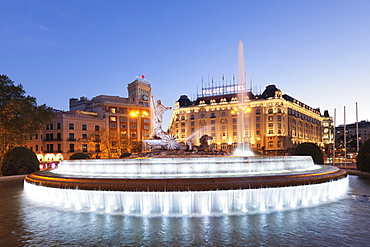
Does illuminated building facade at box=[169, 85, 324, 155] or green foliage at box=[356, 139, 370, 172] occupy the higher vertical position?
illuminated building facade at box=[169, 85, 324, 155]

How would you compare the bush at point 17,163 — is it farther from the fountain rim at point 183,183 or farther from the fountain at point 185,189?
the fountain rim at point 183,183

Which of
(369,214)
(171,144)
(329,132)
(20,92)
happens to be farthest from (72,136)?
(329,132)

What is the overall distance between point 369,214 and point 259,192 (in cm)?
407

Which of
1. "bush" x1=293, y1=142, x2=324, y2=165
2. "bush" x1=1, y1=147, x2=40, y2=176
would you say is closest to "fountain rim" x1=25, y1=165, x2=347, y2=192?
"bush" x1=1, y1=147, x2=40, y2=176

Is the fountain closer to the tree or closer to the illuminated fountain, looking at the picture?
the illuminated fountain

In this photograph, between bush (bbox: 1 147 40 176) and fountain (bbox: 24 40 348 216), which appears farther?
bush (bbox: 1 147 40 176)

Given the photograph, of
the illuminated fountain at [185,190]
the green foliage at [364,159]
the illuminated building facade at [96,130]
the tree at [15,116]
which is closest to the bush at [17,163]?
the tree at [15,116]

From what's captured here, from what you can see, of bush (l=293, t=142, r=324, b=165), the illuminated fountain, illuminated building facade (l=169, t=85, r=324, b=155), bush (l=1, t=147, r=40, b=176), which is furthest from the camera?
illuminated building facade (l=169, t=85, r=324, b=155)

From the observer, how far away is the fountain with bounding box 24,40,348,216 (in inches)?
377

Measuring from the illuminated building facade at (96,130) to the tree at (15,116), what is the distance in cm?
1774

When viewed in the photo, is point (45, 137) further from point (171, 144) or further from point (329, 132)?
point (329, 132)

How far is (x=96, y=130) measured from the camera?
66562mm

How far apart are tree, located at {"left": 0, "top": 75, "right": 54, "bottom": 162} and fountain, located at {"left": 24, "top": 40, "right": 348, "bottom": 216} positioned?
19.6 meters

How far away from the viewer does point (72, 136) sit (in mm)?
61750
